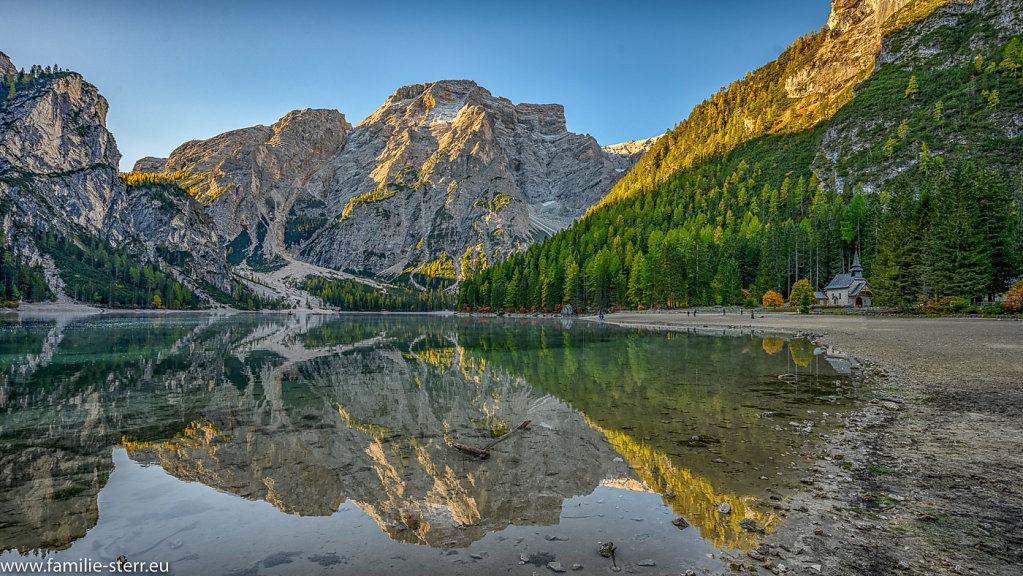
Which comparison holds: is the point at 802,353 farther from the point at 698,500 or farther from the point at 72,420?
the point at 72,420

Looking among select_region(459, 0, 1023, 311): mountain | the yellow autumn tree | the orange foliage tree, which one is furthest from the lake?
the orange foliage tree

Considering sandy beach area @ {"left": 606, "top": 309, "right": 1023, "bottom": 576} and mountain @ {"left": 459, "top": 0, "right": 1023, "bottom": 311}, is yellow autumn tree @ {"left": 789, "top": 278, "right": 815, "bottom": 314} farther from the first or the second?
sandy beach area @ {"left": 606, "top": 309, "right": 1023, "bottom": 576}

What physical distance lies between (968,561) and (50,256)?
799 ft

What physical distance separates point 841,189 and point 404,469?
128268 mm

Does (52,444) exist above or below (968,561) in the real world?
below

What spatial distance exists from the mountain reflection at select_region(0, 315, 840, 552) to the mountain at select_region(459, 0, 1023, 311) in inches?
1676

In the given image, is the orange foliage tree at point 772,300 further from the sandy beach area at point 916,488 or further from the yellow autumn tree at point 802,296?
the sandy beach area at point 916,488

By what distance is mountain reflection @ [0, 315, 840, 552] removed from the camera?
813cm

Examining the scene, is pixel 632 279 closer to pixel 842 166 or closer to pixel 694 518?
pixel 842 166

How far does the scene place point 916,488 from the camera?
24.5 ft

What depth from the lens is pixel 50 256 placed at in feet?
546

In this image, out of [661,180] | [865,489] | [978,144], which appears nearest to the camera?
[865,489]

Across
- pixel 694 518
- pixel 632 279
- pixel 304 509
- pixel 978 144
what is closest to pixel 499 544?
pixel 694 518

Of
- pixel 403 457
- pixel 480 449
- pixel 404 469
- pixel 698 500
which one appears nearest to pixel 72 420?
pixel 403 457
